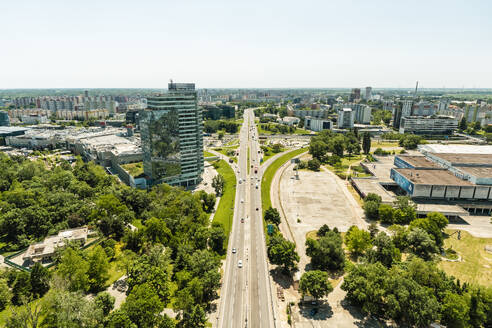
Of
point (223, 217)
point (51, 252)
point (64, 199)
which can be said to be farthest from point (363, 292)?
point (64, 199)

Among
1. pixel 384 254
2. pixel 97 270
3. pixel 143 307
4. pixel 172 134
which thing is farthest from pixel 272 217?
pixel 172 134

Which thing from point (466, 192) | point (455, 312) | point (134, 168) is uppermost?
point (466, 192)

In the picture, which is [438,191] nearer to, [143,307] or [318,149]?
[318,149]

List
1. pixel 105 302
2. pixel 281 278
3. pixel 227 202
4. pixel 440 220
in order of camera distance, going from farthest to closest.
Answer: pixel 227 202, pixel 440 220, pixel 281 278, pixel 105 302

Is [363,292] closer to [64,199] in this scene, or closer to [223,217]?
[223,217]

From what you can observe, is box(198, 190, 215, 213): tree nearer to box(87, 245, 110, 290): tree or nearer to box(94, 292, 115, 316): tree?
box(87, 245, 110, 290): tree

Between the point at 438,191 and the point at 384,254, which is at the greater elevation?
the point at 438,191
